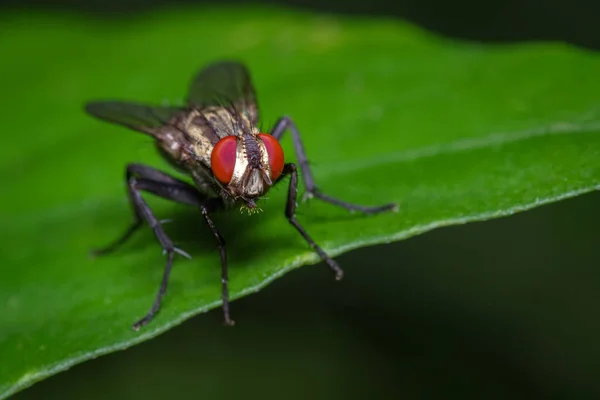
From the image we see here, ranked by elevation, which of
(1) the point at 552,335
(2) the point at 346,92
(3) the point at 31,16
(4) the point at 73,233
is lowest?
(1) the point at 552,335

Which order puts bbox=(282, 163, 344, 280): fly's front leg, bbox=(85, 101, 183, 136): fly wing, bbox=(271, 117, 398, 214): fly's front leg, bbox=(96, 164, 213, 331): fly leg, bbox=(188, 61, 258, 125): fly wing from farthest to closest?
1. bbox=(188, 61, 258, 125): fly wing
2. bbox=(85, 101, 183, 136): fly wing
3. bbox=(96, 164, 213, 331): fly leg
4. bbox=(271, 117, 398, 214): fly's front leg
5. bbox=(282, 163, 344, 280): fly's front leg

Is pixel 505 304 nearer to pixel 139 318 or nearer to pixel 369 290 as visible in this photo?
pixel 369 290

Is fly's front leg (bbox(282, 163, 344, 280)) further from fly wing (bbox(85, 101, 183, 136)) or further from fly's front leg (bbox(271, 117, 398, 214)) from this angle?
fly wing (bbox(85, 101, 183, 136))

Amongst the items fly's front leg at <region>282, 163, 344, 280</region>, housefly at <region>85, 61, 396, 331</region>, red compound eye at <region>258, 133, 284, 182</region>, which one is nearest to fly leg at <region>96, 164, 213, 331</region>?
housefly at <region>85, 61, 396, 331</region>

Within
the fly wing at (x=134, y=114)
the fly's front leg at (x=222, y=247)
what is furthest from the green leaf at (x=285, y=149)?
the fly wing at (x=134, y=114)

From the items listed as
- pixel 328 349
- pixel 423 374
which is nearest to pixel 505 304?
pixel 423 374

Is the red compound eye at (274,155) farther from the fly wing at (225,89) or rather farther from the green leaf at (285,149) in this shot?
the fly wing at (225,89)

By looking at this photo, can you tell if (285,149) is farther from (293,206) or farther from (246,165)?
(246,165)
